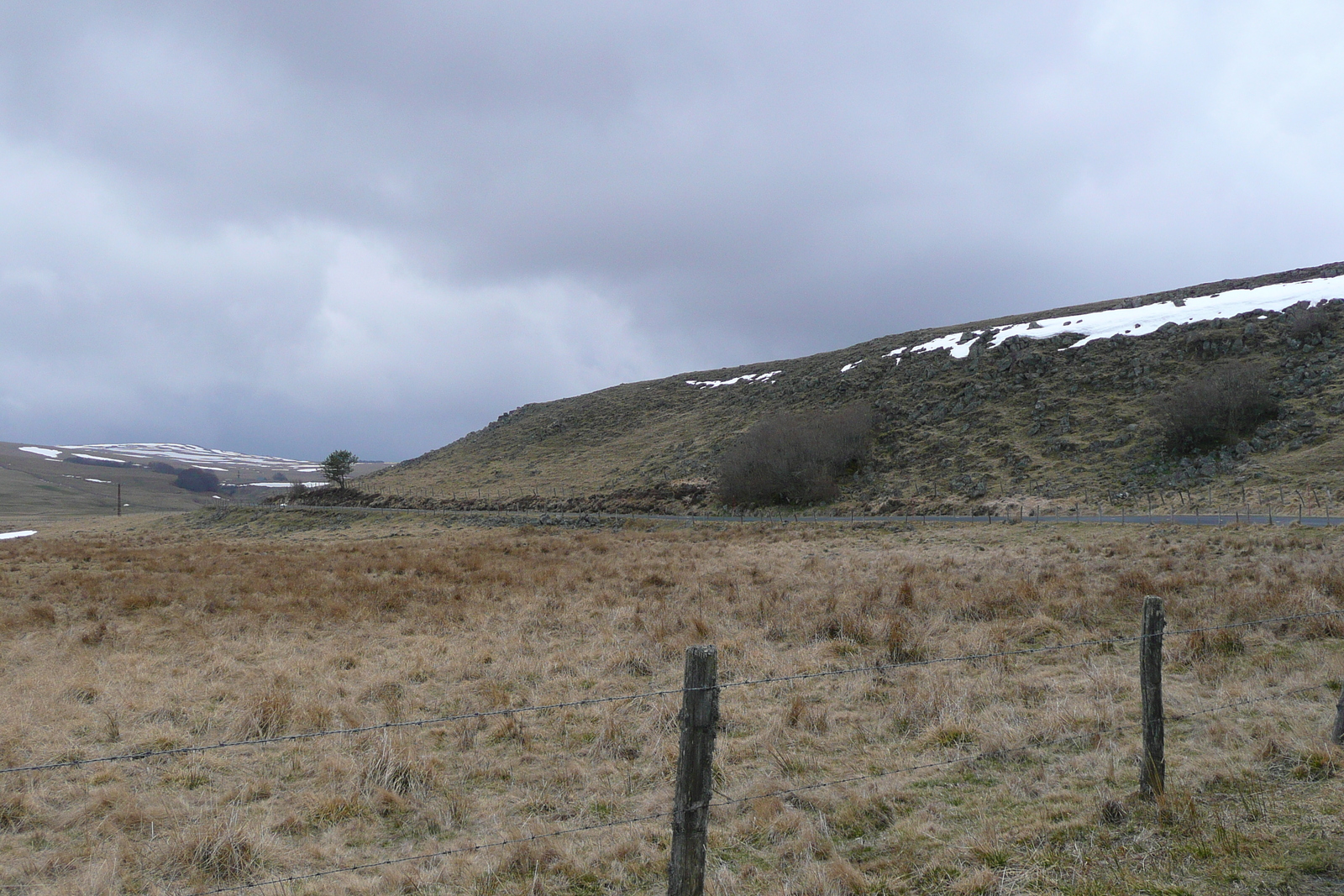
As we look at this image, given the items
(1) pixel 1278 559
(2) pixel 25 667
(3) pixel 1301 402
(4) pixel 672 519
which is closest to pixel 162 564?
(2) pixel 25 667

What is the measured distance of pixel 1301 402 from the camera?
132 ft

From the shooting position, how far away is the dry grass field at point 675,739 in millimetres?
4770

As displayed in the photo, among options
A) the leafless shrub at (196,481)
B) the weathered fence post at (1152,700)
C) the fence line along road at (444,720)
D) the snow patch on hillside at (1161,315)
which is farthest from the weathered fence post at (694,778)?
the leafless shrub at (196,481)

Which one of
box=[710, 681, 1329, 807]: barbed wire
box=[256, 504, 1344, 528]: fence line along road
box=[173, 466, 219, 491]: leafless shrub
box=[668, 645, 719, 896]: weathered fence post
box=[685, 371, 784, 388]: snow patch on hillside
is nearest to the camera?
box=[668, 645, 719, 896]: weathered fence post

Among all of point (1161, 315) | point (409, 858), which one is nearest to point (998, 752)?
point (409, 858)

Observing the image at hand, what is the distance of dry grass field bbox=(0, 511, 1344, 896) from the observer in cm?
477

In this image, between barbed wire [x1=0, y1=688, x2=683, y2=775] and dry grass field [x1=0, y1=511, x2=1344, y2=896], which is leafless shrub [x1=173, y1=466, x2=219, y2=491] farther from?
barbed wire [x1=0, y1=688, x2=683, y2=775]

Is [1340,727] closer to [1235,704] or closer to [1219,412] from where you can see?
[1235,704]

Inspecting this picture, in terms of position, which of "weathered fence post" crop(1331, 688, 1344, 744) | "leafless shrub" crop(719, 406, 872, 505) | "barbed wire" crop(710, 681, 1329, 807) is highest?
"leafless shrub" crop(719, 406, 872, 505)

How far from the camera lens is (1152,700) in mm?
5090

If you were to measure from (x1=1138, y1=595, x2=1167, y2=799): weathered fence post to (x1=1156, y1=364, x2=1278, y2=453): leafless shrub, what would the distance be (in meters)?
43.2

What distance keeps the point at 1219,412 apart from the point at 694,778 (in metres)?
48.1

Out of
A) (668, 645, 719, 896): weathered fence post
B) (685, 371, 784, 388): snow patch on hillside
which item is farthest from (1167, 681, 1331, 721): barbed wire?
(685, 371, 784, 388): snow patch on hillside

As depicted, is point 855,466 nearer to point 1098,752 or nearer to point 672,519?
point 672,519
